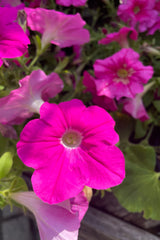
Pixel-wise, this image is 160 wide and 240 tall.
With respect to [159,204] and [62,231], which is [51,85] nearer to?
[62,231]

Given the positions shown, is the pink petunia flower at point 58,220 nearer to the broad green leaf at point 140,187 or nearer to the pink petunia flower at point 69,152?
the pink petunia flower at point 69,152

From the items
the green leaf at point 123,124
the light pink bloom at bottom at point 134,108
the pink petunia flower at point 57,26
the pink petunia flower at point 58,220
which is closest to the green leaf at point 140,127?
the green leaf at point 123,124

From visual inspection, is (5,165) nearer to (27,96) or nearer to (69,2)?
(27,96)

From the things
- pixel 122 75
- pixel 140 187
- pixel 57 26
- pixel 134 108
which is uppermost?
pixel 57 26

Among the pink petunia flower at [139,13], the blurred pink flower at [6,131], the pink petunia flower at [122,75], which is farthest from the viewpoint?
the pink petunia flower at [139,13]

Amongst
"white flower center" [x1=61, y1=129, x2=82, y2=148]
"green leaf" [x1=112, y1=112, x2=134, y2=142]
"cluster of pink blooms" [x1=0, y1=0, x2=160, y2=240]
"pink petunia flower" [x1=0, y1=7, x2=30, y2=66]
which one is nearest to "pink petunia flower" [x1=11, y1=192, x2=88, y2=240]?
"cluster of pink blooms" [x1=0, y1=0, x2=160, y2=240]

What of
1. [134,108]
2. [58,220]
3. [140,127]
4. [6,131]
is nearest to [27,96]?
[6,131]

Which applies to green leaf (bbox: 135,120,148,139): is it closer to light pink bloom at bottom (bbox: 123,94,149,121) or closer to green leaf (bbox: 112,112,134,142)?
green leaf (bbox: 112,112,134,142)
